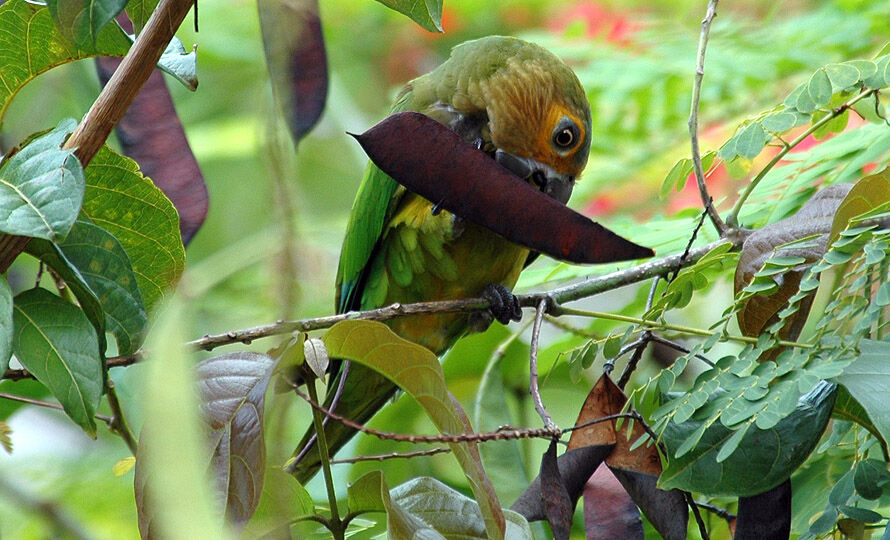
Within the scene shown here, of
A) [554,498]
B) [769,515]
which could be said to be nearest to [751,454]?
[769,515]

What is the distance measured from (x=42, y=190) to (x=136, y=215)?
178 millimetres

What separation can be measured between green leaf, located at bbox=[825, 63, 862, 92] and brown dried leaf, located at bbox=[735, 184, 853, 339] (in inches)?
4.3

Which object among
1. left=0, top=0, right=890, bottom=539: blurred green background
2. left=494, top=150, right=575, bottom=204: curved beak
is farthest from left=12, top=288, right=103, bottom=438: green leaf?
left=494, top=150, right=575, bottom=204: curved beak

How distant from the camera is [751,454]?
0.72m

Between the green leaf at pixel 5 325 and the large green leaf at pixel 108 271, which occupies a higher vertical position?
the large green leaf at pixel 108 271

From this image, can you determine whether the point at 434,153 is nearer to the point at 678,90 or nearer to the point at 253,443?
the point at 253,443

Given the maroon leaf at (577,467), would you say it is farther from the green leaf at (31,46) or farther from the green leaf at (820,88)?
the green leaf at (31,46)

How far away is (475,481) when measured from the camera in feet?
2.26

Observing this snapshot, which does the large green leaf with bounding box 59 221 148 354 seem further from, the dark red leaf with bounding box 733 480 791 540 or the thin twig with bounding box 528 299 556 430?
the dark red leaf with bounding box 733 480 791 540

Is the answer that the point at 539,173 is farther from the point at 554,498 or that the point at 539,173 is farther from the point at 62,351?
the point at 62,351

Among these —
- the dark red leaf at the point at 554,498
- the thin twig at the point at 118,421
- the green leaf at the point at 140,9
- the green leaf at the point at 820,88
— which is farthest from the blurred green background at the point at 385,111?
the green leaf at the point at 820,88

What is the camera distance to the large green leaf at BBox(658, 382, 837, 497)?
709mm

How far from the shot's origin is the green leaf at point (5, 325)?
609 mm

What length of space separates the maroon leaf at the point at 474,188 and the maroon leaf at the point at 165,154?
32 cm
